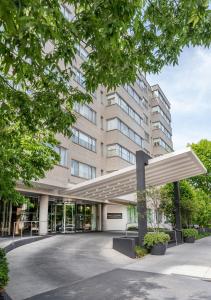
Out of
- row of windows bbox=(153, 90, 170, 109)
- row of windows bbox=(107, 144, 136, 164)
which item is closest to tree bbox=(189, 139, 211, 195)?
row of windows bbox=(107, 144, 136, 164)

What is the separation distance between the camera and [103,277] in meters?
9.49

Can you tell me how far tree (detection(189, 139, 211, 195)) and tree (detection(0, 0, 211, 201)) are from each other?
34382 mm

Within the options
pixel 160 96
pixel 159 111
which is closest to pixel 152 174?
pixel 159 111

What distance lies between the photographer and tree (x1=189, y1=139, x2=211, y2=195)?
39.4 metres

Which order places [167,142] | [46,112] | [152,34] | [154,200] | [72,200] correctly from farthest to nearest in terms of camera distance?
[167,142], [72,200], [154,200], [46,112], [152,34]

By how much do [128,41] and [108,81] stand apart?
28.3 inches

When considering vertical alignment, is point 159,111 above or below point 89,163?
above

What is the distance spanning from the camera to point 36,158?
8281 millimetres

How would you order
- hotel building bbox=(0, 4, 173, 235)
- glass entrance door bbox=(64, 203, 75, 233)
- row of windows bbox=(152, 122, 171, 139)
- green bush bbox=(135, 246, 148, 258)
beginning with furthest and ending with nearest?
row of windows bbox=(152, 122, 171, 139), glass entrance door bbox=(64, 203, 75, 233), hotel building bbox=(0, 4, 173, 235), green bush bbox=(135, 246, 148, 258)

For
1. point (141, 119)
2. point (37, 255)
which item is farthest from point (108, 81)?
point (141, 119)

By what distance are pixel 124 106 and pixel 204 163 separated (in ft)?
44.3

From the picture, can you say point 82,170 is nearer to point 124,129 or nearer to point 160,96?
point 124,129

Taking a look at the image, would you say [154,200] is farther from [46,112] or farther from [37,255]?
[46,112]

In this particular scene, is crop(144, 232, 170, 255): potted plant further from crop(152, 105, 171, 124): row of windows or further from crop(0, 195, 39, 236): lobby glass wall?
crop(152, 105, 171, 124): row of windows
